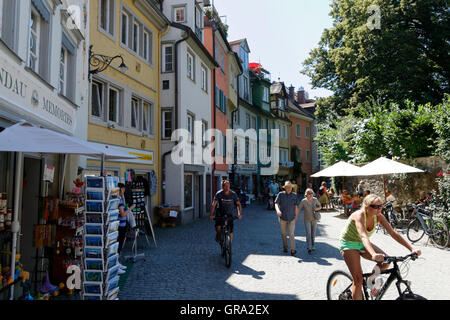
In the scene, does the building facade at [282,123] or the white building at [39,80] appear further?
the building facade at [282,123]

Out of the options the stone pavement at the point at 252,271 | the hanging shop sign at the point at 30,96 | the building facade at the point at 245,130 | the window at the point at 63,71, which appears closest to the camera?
the hanging shop sign at the point at 30,96

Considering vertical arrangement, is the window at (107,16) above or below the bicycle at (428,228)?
above

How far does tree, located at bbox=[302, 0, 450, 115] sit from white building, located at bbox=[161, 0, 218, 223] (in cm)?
1061

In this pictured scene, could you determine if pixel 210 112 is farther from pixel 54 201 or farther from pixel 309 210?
pixel 54 201

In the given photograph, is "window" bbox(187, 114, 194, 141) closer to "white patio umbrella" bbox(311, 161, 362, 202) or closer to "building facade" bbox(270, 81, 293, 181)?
"white patio umbrella" bbox(311, 161, 362, 202)

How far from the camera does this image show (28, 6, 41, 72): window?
707 cm

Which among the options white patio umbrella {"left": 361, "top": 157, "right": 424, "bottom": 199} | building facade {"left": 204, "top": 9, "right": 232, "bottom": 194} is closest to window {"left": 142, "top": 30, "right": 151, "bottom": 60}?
building facade {"left": 204, "top": 9, "right": 232, "bottom": 194}

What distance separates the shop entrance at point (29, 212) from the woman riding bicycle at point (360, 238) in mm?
5473

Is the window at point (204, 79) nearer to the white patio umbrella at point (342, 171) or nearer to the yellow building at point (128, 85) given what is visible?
the yellow building at point (128, 85)

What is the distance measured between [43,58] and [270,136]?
3411 cm

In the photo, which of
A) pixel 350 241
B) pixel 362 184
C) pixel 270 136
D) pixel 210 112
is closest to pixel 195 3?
pixel 210 112

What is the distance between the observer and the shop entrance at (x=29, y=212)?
22.4ft

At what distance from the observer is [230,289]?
6.22 meters

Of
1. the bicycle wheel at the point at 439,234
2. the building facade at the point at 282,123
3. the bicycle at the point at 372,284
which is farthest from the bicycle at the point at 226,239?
the building facade at the point at 282,123
